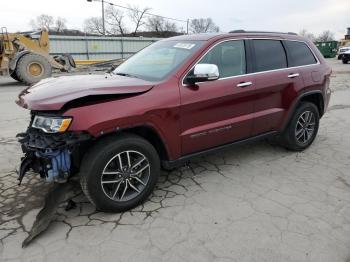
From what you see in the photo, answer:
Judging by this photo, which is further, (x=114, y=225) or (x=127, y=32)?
(x=127, y=32)

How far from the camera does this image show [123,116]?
3.18 metres

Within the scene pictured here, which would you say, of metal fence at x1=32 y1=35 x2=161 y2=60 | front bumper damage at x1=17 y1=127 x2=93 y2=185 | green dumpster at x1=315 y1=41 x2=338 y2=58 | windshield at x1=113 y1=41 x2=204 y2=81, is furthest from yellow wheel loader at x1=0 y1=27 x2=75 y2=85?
green dumpster at x1=315 y1=41 x2=338 y2=58

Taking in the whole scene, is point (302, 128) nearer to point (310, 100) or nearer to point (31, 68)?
point (310, 100)

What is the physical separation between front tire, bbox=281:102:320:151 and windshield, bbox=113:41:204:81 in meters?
2.00

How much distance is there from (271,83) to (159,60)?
153cm

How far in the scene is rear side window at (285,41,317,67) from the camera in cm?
488

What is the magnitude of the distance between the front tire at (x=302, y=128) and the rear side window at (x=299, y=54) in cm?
63

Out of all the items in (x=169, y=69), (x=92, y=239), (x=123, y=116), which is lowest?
(x=92, y=239)

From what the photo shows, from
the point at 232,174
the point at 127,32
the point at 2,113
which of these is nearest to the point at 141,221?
the point at 232,174

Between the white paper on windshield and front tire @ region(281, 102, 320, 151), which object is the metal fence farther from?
front tire @ region(281, 102, 320, 151)

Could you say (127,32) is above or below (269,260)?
above

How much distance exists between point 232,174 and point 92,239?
6.80 ft

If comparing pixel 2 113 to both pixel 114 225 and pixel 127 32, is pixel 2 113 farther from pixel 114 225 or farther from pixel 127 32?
pixel 127 32

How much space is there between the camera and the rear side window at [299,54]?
488 cm
